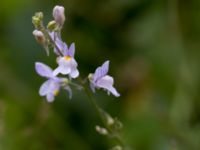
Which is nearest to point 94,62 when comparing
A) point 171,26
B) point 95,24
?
point 95,24

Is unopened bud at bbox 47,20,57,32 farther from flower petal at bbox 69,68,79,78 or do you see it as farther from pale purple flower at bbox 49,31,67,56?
flower petal at bbox 69,68,79,78

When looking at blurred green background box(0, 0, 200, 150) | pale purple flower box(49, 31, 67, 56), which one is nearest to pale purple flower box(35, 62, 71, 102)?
pale purple flower box(49, 31, 67, 56)

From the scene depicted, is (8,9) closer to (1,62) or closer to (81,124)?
(1,62)

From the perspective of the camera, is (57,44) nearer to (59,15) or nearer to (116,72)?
(59,15)

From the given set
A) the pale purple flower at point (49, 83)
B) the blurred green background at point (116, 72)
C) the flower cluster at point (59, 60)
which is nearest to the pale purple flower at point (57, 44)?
the flower cluster at point (59, 60)

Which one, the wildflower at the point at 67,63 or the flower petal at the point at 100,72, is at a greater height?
the flower petal at the point at 100,72

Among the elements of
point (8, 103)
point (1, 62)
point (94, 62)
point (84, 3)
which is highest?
point (84, 3)

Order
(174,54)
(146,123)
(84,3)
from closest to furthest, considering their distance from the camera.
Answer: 1. (146,123)
2. (174,54)
3. (84,3)

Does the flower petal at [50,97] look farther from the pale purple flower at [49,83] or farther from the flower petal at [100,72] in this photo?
the flower petal at [100,72]
